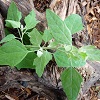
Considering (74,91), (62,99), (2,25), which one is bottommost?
(62,99)

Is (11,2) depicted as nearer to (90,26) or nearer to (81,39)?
(81,39)

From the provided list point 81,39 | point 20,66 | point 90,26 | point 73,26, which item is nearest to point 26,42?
point 20,66

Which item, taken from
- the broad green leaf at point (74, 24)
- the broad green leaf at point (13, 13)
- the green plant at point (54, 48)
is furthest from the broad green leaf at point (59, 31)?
the broad green leaf at point (13, 13)

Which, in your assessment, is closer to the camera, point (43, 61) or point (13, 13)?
point (43, 61)

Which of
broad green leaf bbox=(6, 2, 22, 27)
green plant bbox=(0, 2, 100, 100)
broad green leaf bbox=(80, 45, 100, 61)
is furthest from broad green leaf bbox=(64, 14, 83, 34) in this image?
broad green leaf bbox=(6, 2, 22, 27)

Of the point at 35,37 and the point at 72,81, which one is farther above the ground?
the point at 35,37

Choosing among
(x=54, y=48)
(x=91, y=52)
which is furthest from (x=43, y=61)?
(x=91, y=52)

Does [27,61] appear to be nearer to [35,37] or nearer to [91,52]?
[35,37]

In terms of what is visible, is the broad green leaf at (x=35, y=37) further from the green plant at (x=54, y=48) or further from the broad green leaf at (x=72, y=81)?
the broad green leaf at (x=72, y=81)
